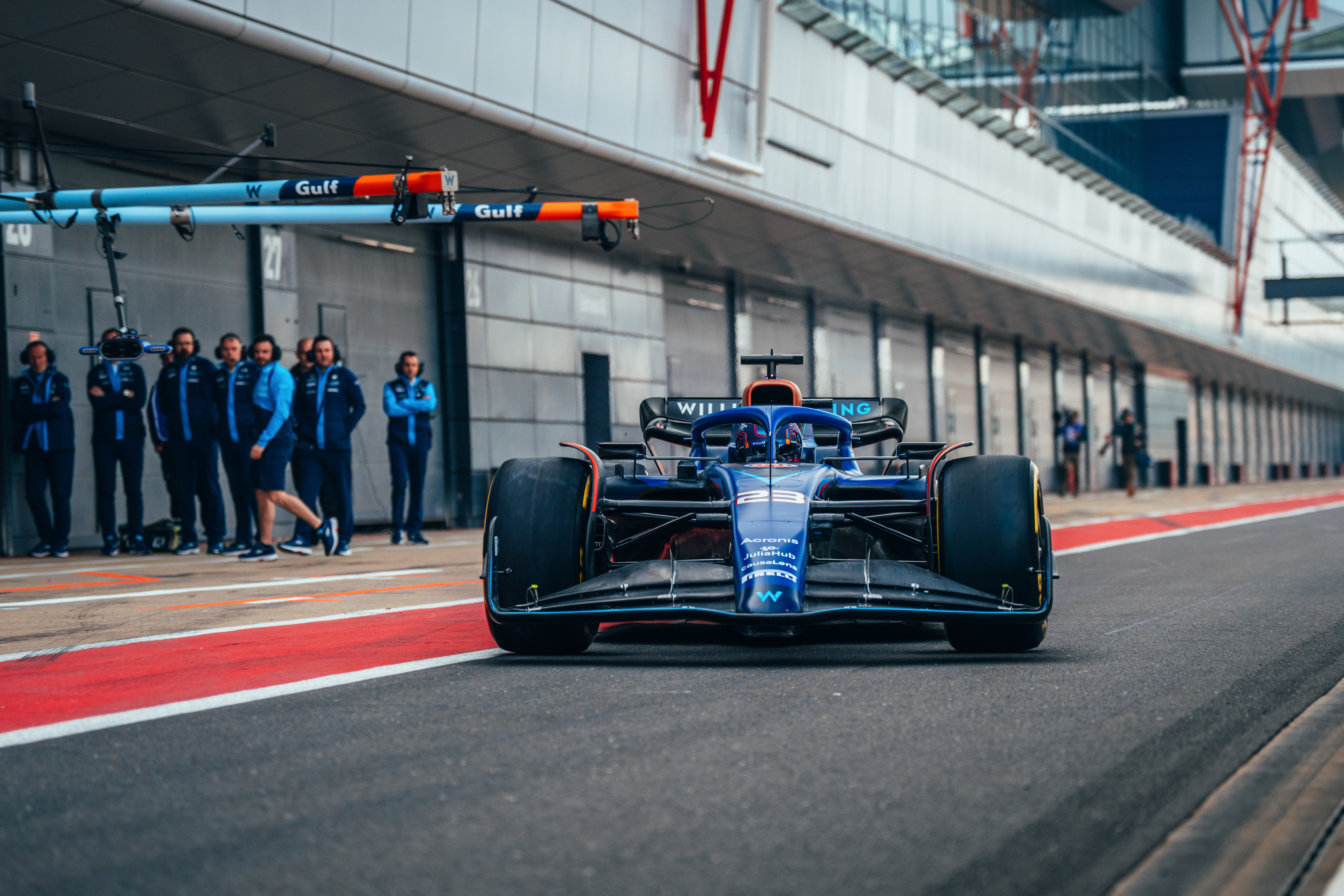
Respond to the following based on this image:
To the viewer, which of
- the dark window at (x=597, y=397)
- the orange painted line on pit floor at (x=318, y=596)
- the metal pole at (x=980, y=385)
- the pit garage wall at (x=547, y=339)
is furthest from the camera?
the metal pole at (x=980, y=385)

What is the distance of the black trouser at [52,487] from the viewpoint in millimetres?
13086

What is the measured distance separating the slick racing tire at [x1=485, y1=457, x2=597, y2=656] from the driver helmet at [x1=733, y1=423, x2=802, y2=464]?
1.18 meters

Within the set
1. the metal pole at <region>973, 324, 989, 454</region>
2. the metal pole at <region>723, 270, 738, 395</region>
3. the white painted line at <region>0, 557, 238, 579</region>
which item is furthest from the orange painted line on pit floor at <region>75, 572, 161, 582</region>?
the metal pole at <region>973, 324, 989, 454</region>

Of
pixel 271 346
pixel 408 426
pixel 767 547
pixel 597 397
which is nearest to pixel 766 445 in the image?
pixel 767 547

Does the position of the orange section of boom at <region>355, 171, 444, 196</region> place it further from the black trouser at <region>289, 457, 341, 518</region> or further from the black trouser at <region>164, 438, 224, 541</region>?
the black trouser at <region>164, 438, 224, 541</region>

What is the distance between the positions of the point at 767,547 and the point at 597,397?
17.1 metres

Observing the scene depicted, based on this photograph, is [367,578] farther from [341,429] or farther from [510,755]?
[510,755]

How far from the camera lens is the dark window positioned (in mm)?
22438

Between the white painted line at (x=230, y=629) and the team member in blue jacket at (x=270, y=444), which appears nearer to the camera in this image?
the white painted line at (x=230, y=629)

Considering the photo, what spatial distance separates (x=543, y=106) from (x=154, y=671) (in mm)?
11615

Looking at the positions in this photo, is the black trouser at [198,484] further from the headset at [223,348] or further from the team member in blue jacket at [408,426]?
the team member in blue jacket at [408,426]

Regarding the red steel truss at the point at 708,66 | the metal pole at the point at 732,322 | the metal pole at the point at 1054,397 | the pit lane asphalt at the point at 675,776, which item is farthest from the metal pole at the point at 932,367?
the pit lane asphalt at the point at 675,776

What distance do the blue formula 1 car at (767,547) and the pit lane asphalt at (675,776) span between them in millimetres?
221

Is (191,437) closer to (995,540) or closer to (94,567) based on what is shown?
(94,567)
